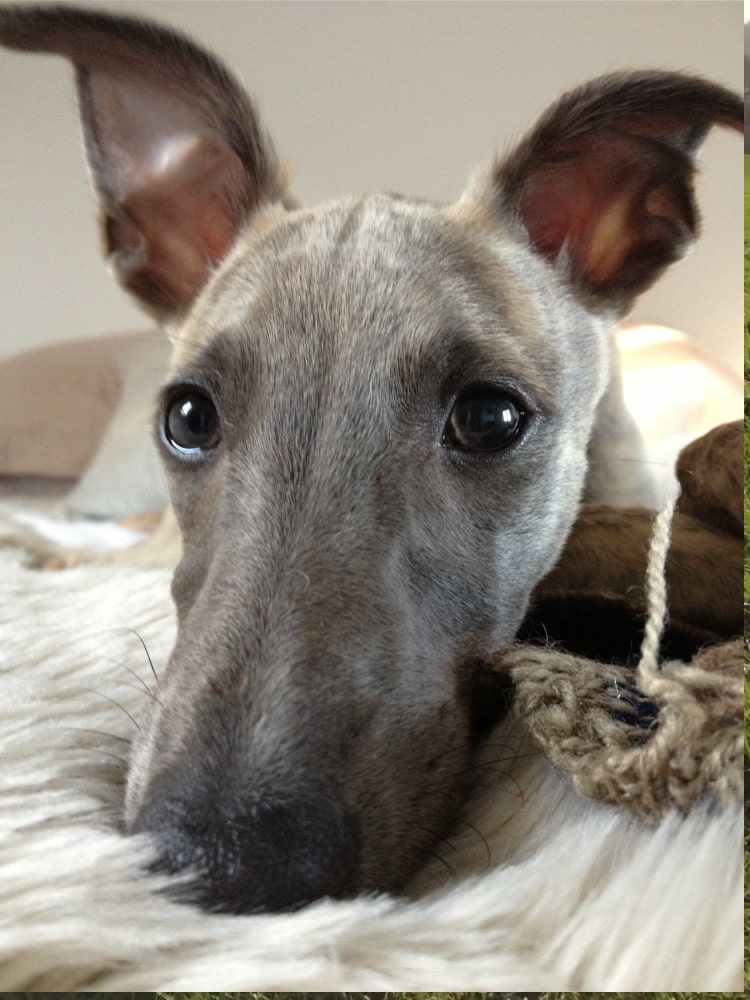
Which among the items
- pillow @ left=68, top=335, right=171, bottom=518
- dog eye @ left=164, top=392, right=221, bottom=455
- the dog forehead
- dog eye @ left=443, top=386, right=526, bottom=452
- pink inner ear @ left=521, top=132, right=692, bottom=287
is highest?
pink inner ear @ left=521, top=132, right=692, bottom=287

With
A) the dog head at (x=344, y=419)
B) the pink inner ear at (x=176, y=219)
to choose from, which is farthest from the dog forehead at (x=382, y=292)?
the pink inner ear at (x=176, y=219)

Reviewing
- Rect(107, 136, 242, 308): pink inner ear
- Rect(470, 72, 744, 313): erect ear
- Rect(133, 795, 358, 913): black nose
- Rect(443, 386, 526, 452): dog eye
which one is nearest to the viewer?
Rect(133, 795, 358, 913): black nose

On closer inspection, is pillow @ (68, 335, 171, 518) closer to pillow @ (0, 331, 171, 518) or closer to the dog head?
→ pillow @ (0, 331, 171, 518)

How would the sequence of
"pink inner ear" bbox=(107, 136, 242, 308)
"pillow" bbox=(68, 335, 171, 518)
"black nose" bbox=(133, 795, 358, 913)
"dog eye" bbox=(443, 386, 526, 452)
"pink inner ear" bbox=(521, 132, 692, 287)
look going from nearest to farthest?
"black nose" bbox=(133, 795, 358, 913) → "dog eye" bbox=(443, 386, 526, 452) → "pink inner ear" bbox=(521, 132, 692, 287) → "pink inner ear" bbox=(107, 136, 242, 308) → "pillow" bbox=(68, 335, 171, 518)

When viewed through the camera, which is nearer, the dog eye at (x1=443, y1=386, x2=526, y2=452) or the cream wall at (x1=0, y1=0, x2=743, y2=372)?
the dog eye at (x1=443, y1=386, x2=526, y2=452)

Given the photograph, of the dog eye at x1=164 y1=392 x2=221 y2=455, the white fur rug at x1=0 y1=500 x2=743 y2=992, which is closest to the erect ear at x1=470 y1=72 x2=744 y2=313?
the dog eye at x1=164 y1=392 x2=221 y2=455

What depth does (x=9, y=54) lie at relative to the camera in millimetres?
1232

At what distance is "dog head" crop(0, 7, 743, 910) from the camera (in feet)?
2.29

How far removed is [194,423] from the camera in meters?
1.05

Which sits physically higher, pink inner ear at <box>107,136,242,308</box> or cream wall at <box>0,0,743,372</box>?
cream wall at <box>0,0,743,372</box>

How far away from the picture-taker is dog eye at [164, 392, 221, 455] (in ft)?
3.39

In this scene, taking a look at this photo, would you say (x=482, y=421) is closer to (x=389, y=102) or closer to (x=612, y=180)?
(x=612, y=180)

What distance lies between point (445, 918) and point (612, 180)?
988 millimetres

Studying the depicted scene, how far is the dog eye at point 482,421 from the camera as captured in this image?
0.95 m
